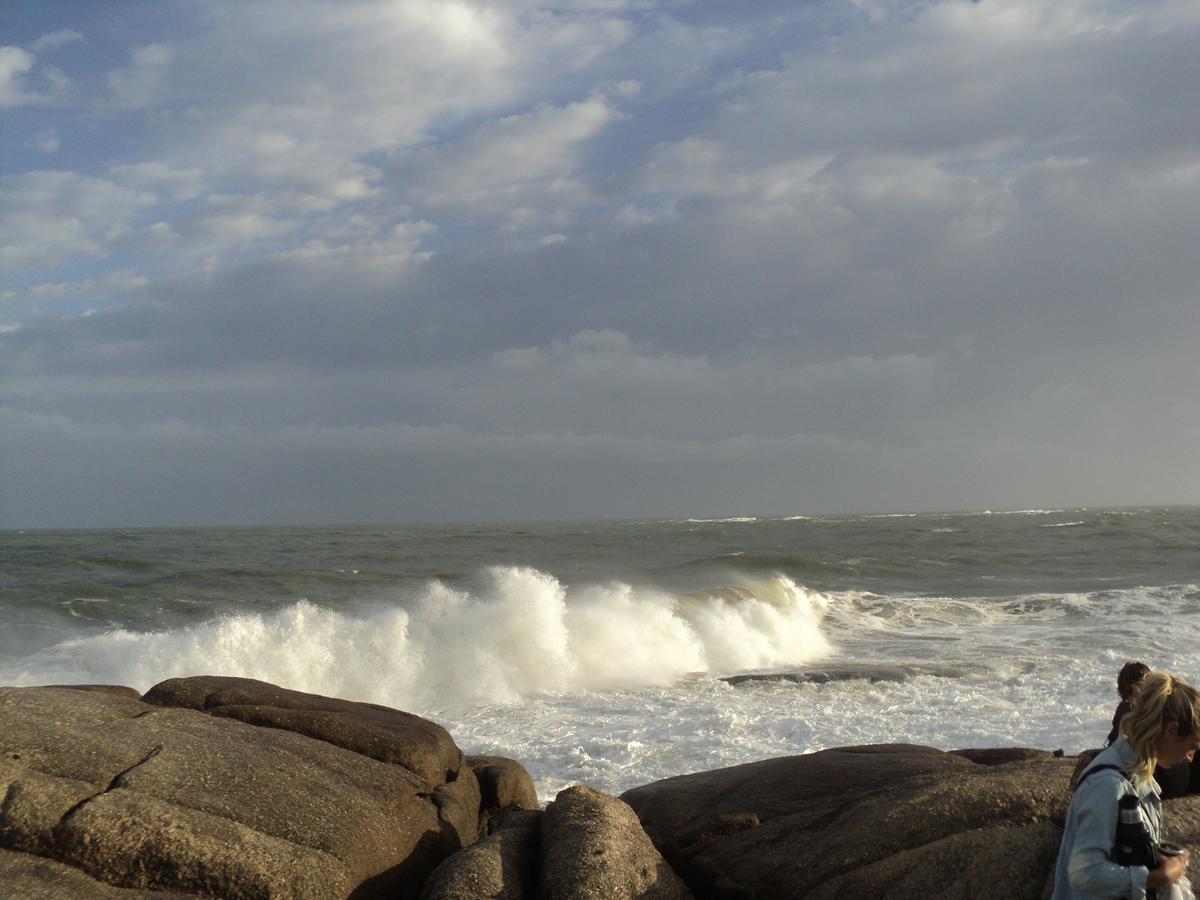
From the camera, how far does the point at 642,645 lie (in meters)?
20.1

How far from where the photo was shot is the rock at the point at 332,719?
7402 mm

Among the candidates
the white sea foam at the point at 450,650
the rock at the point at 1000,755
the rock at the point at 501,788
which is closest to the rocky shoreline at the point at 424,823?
the rock at the point at 501,788

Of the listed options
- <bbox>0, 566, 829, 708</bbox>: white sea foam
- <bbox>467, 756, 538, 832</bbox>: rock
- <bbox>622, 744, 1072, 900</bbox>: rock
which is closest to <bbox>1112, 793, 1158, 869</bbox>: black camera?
<bbox>622, 744, 1072, 900</bbox>: rock

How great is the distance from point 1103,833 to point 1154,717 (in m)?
0.47

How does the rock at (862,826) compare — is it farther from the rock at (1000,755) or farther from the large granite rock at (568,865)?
the rock at (1000,755)

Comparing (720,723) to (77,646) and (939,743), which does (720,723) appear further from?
(77,646)

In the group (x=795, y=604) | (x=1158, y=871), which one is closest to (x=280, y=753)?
(x=1158, y=871)

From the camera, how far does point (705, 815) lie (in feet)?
22.5

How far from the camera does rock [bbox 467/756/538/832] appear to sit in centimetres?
799

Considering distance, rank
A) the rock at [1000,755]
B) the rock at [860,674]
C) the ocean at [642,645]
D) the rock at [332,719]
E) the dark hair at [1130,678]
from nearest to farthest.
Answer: the dark hair at [1130,678] → the rock at [332,719] → the rock at [1000,755] → the ocean at [642,645] → the rock at [860,674]

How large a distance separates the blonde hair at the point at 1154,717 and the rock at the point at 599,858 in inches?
113

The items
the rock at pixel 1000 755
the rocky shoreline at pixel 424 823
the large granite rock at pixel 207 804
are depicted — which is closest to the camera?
the rocky shoreline at pixel 424 823

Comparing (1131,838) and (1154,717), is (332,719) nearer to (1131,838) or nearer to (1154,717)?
(1131,838)

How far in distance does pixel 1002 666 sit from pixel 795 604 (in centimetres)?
1130
